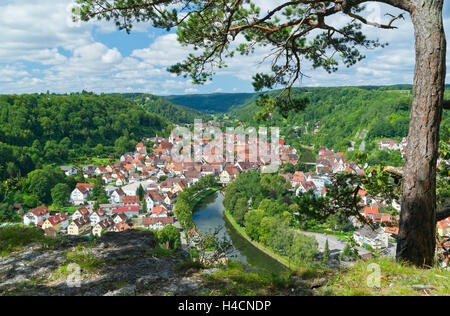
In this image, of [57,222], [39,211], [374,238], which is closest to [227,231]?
[374,238]

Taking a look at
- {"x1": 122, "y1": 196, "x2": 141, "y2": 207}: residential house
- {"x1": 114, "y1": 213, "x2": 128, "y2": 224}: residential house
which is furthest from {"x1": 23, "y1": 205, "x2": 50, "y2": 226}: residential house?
{"x1": 122, "y1": 196, "x2": 141, "y2": 207}: residential house

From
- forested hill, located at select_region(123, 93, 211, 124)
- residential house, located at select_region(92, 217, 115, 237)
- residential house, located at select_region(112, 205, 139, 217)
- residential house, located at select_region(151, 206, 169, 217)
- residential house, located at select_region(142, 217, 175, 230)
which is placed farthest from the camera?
forested hill, located at select_region(123, 93, 211, 124)

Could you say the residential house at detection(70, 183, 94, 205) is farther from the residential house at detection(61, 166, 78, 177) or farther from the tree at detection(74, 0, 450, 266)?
the tree at detection(74, 0, 450, 266)

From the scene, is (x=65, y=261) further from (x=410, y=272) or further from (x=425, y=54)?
(x=425, y=54)

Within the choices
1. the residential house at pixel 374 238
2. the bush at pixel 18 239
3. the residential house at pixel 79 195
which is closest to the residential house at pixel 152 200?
the residential house at pixel 79 195

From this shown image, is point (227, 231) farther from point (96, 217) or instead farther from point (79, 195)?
point (79, 195)

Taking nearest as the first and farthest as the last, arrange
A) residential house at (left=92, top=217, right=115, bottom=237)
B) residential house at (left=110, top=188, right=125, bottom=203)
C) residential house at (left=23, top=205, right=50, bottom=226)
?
residential house at (left=92, top=217, right=115, bottom=237)
residential house at (left=23, top=205, right=50, bottom=226)
residential house at (left=110, top=188, right=125, bottom=203)
